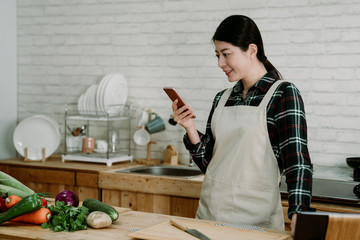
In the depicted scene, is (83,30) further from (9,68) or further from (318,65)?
(318,65)

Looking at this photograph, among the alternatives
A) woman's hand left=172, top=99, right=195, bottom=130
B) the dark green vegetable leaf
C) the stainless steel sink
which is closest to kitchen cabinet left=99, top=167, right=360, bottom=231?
the stainless steel sink

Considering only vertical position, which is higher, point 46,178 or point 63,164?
point 63,164

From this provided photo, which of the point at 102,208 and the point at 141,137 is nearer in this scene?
the point at 102,208

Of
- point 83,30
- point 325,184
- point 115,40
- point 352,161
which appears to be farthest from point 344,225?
point 83,30

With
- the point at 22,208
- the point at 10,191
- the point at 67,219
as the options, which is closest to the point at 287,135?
the point at 67,219

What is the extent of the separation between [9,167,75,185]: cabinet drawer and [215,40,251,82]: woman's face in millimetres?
Result: 1988

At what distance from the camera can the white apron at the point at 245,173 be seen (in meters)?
2.29

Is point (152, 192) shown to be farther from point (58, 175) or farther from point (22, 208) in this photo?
point (22, 208)

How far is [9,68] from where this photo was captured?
190 inches

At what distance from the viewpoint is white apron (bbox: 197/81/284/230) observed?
2293mm

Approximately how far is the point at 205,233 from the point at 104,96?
253cm

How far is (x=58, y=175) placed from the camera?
3938 mm

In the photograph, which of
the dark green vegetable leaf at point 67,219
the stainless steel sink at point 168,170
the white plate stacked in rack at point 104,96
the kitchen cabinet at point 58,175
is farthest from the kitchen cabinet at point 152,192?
the dark green vegetable leaf at point 67,219

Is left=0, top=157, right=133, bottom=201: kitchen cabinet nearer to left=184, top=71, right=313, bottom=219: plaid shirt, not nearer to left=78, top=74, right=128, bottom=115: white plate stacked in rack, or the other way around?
left=78, top=74, right=128, bottom=115: white plate stacked in rack
